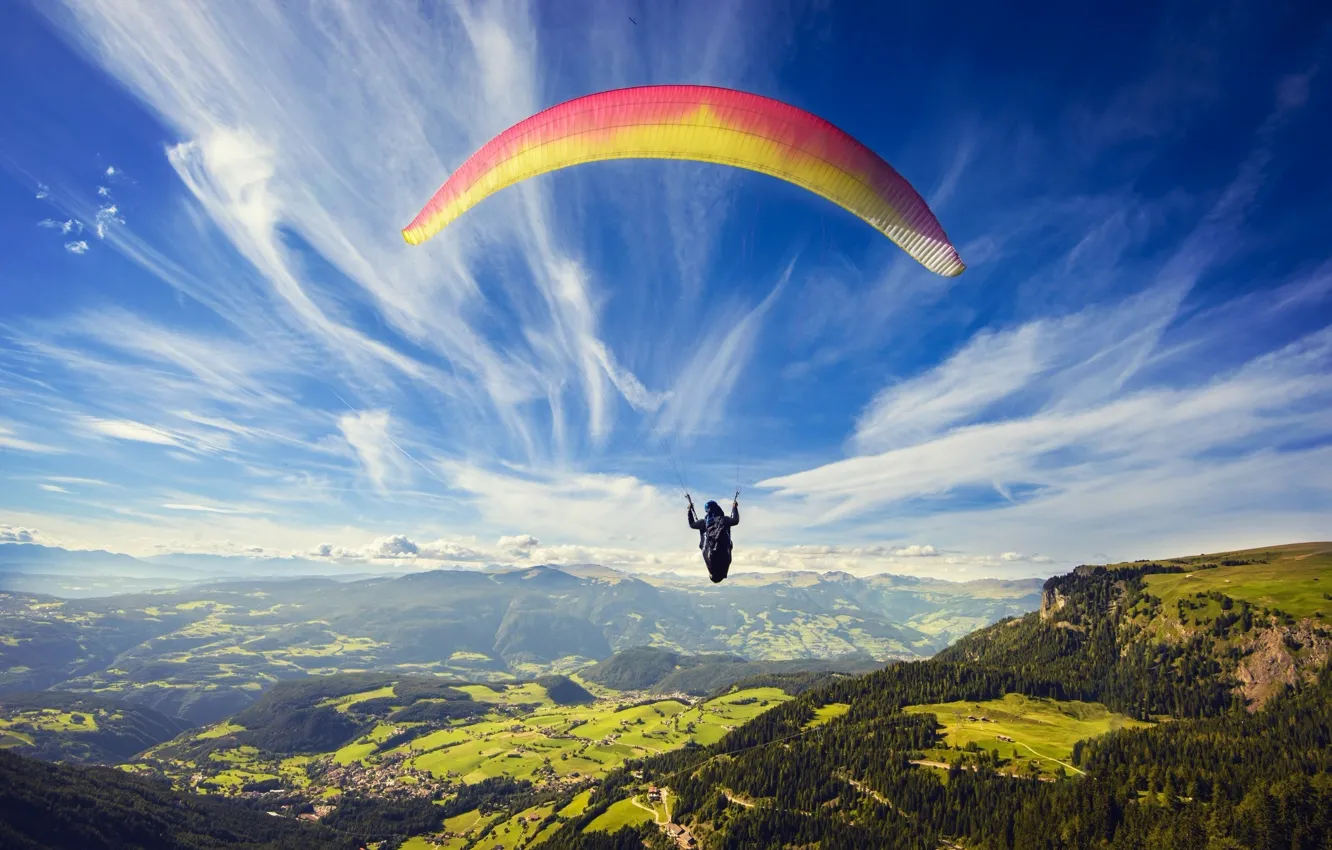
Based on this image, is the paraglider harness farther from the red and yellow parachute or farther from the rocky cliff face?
the rocky cliff face

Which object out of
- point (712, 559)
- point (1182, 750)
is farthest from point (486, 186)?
point (1182, 750)

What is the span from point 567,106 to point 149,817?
20919 centimetres

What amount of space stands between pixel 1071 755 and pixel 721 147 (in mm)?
146695

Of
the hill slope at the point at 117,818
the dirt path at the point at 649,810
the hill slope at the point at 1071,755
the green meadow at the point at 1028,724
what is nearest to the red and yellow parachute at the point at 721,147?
the hill slope at the point at 1071,755

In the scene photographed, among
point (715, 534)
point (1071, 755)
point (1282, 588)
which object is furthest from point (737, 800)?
point (1282, 588)

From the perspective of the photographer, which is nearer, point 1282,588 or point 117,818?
point 117,818

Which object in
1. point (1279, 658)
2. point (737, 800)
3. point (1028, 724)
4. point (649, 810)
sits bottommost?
point (649, 810)

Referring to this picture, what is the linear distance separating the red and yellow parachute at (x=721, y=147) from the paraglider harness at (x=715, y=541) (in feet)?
36.1

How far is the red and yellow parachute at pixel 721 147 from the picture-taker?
59.5 ft

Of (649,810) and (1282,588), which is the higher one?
(1282,588)

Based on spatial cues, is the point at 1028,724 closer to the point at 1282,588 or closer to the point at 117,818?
the point at 1282,588

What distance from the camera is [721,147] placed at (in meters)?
Result: 19.0

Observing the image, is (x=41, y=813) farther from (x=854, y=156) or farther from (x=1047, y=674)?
(x=1047, y=674)

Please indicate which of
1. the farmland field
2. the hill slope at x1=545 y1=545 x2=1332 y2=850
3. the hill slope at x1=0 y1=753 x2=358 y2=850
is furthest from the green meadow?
the hill slope at x1=0 y1=753 x2=358 y2=850
